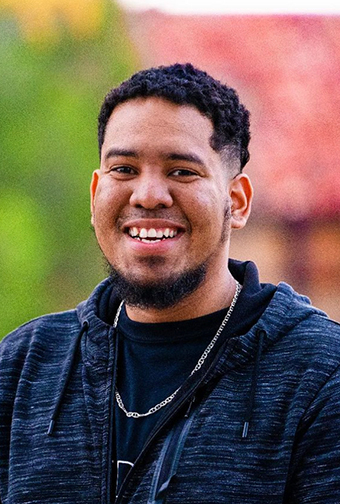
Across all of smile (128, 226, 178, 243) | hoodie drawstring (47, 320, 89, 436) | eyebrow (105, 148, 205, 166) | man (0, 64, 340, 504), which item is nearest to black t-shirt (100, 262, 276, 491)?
man (0, 64, 340, 504)

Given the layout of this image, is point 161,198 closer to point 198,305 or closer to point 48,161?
point 198,305

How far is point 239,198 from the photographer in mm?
2230

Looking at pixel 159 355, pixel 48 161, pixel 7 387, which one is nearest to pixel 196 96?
pixel 159 355

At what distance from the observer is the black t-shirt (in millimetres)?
2037

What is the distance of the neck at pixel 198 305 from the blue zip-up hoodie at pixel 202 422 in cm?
12

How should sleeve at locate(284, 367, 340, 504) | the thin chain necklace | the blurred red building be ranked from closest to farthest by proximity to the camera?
sleeve at locate(284, 367, 340, 504)
the thin chain necklace
the blurred red building

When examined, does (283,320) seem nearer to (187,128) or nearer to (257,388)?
(257,388)

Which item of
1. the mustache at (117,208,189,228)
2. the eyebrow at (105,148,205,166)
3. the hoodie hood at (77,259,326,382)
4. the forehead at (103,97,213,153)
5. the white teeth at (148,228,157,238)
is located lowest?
the hoodie hood at (77,259,326,382)

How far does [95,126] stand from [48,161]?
0.43 metres

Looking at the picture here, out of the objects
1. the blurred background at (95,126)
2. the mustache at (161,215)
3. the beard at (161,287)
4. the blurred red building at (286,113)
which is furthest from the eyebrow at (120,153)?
the blurred red building at (286,113)

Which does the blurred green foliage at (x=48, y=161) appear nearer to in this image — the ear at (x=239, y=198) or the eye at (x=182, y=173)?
the ear at (x=239, y=198)

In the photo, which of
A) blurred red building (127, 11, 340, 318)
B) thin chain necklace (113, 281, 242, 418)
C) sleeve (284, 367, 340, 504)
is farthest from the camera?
blurred red building (127, 11, 340, 318)

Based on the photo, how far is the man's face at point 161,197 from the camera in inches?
80.1

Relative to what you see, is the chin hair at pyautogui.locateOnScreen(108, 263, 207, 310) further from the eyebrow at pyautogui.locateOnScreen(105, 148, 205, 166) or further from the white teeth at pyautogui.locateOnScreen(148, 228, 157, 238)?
the eyebrow at pyautogui.locateOnScreen(105, 148, 205, 166)
